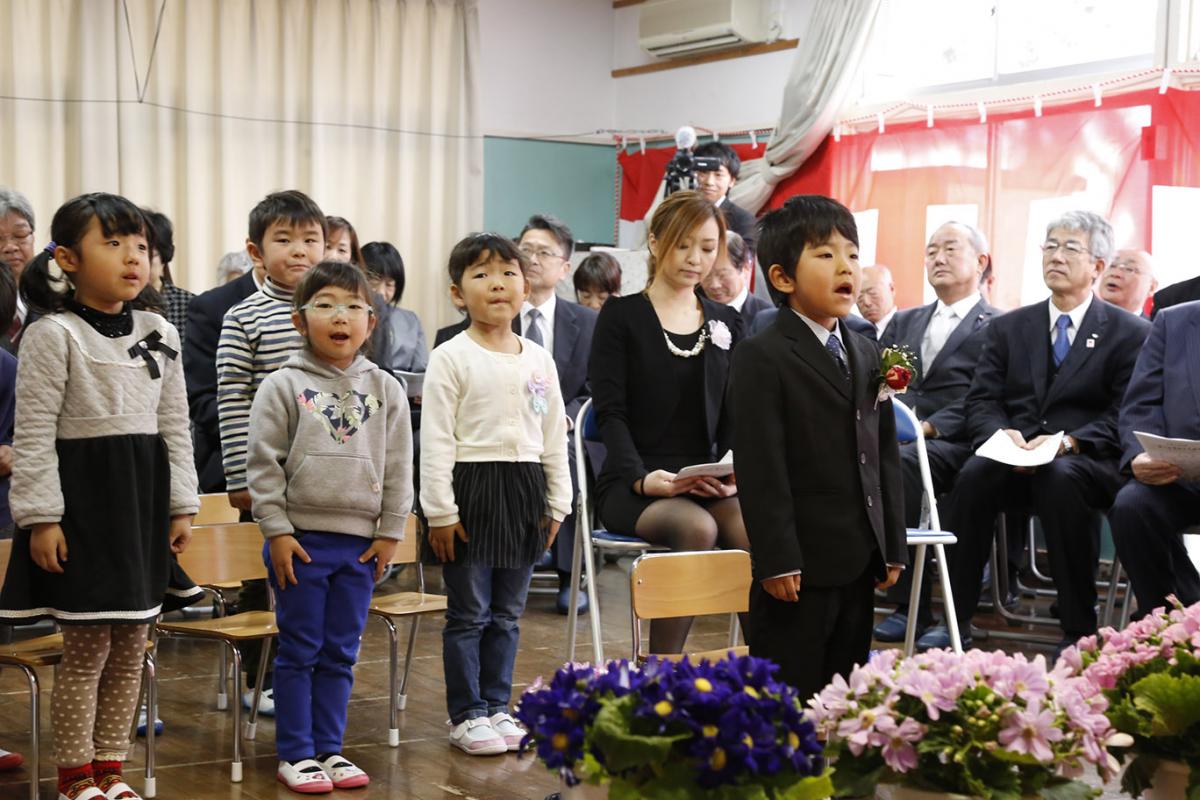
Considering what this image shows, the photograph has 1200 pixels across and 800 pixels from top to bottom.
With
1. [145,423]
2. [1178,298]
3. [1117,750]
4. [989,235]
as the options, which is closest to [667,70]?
[989,235]

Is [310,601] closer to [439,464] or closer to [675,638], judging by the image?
[439,464]

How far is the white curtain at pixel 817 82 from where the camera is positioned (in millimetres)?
6746

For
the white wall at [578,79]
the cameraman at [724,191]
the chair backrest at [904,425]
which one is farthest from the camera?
the white wall at [578,79]

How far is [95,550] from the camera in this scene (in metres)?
2.59

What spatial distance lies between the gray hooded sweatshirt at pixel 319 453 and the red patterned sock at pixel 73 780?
582 millimetres

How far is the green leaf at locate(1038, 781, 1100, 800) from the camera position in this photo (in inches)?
57.7

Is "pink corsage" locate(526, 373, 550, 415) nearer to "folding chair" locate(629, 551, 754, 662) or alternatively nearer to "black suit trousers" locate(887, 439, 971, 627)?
"folding chair" locate(629, 551, 754, 662)

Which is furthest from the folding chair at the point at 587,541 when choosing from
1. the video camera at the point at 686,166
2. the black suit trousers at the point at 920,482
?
the video camera at the point at 686,166

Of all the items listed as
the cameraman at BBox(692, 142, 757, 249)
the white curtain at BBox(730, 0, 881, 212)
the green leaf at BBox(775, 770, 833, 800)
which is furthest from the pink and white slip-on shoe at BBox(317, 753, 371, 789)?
the white curtain at BBox(730, 0, 881, 212)

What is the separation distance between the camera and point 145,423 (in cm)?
267

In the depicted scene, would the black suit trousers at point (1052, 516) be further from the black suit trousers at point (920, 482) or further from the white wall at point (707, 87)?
the white wall at point (707, 87)

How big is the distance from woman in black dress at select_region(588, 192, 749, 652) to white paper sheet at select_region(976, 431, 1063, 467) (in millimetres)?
1360

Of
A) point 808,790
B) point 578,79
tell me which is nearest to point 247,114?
point 578,79

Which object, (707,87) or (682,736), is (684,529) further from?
(707,87)
